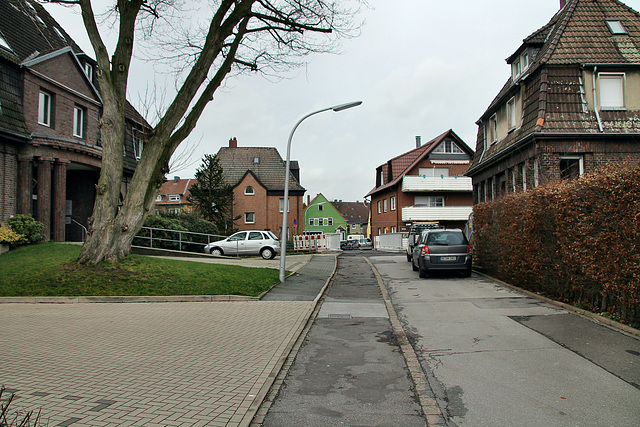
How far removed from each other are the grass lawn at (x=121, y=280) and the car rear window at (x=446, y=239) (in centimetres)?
Answer: 585

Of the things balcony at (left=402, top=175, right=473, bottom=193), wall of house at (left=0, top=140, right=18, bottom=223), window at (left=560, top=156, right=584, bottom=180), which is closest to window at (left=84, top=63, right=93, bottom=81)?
wall of house at (left=0, top=140, right=18, bottom=223)

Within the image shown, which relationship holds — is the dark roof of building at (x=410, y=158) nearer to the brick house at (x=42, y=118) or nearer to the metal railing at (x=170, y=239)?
the metal railing at (x=170, y=239)

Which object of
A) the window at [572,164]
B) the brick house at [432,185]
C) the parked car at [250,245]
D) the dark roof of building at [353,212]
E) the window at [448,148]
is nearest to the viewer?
the window at [572,164]

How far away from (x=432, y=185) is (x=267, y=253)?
2413 cm

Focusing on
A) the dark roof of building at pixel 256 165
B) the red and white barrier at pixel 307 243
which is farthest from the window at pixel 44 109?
the dark roof of building at pixel 256 165

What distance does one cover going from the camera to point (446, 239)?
16.9m

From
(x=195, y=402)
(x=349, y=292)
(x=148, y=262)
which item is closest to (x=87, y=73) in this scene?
(x=148, y=262)

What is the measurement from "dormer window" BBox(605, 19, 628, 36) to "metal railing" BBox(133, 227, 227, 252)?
20.6m

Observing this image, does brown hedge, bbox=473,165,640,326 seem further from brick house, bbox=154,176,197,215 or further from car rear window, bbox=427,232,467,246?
brick house, bbox=154,176,197,215

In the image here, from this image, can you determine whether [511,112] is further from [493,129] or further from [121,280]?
[121,280]

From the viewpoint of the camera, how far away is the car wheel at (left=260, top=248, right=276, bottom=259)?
26.5 meters

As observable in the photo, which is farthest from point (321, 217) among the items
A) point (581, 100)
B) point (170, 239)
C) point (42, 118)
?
point (581, 100)

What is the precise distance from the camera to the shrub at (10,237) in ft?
58.2

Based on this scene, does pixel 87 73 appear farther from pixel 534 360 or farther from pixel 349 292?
pixel 534 360
